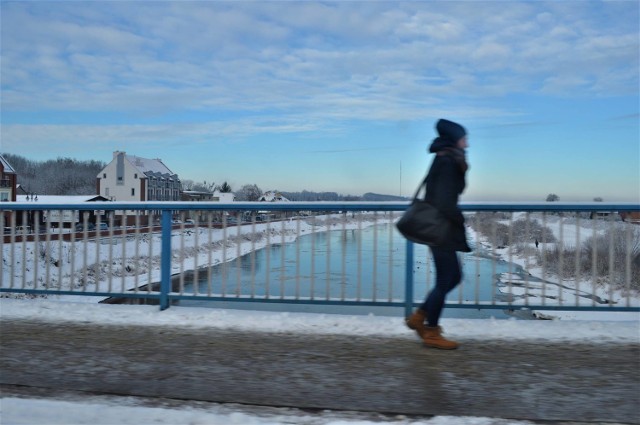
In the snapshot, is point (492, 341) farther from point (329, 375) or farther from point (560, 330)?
point (329, 375)

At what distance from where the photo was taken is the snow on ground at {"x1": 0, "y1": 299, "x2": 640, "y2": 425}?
3.16 meters

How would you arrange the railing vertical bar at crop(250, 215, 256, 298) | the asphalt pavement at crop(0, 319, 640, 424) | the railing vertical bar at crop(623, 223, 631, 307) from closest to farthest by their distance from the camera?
the asphalt pavement at crop(0, 319, 640, 424) < the railing vertical bar at crop(623, 223, 631, 307) < the railing vertical bar at crop(250, 215, 256, 298)

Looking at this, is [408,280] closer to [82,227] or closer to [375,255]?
[375,255]

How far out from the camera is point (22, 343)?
4742 mm

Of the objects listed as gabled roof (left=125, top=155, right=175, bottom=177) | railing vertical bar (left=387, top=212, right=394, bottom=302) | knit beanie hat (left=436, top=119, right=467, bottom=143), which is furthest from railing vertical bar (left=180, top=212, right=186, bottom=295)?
gabled roof (left=125, top=155, right=175, bottom=177)

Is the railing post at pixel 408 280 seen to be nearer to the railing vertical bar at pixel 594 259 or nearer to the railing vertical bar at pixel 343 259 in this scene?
the railing vertical bar at pixel 343 259

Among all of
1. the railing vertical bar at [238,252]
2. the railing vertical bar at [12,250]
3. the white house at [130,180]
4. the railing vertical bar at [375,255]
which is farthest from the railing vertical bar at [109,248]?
the white house at [130,180]

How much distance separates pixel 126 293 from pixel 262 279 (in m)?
1.56

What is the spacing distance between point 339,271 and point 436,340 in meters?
1.56

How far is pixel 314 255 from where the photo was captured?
18.6ft

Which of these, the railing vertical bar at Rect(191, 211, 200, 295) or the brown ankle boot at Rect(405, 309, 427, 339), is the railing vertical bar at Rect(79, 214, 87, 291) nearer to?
the railing vertical bar at Rect(191, 211, 200, 295)

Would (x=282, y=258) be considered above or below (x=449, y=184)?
below

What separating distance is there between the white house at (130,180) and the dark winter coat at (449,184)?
256ft

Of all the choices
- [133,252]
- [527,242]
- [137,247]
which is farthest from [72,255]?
[527,242]
